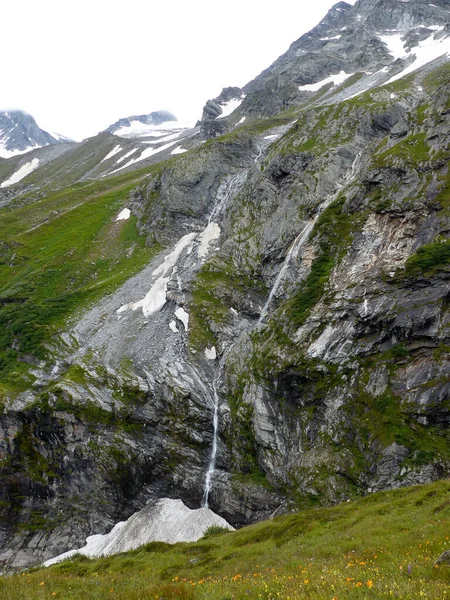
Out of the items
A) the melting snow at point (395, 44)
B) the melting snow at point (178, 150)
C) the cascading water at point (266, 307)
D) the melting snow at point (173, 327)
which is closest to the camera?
the cascading water at point (266, 307)

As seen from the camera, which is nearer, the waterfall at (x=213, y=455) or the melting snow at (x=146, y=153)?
the waterfall at (x=213, y=455)

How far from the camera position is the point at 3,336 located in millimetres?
49438

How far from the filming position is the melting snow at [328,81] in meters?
149

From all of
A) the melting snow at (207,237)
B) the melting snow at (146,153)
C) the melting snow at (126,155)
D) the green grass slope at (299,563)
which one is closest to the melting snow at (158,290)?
the melting snow at (207,237)

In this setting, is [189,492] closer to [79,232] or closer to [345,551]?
[345,551]

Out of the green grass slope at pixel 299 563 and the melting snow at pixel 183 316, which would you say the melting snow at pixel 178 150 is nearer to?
the melting snow at pixel 183 316

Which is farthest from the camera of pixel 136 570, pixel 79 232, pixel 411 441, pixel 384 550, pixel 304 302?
pixel 79 232

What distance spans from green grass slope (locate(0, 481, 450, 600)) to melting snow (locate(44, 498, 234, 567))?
702 cm

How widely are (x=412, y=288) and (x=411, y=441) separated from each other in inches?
503

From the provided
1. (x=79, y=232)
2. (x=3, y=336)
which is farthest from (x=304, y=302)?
(x=79, y=232)

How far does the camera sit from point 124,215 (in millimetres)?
86438

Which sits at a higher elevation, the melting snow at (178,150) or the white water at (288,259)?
the melting snow at (178,150)

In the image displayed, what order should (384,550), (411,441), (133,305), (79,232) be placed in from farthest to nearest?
(79,232) → (133,305) → (411,441) → (384,550)

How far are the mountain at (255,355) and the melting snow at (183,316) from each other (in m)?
0.17
